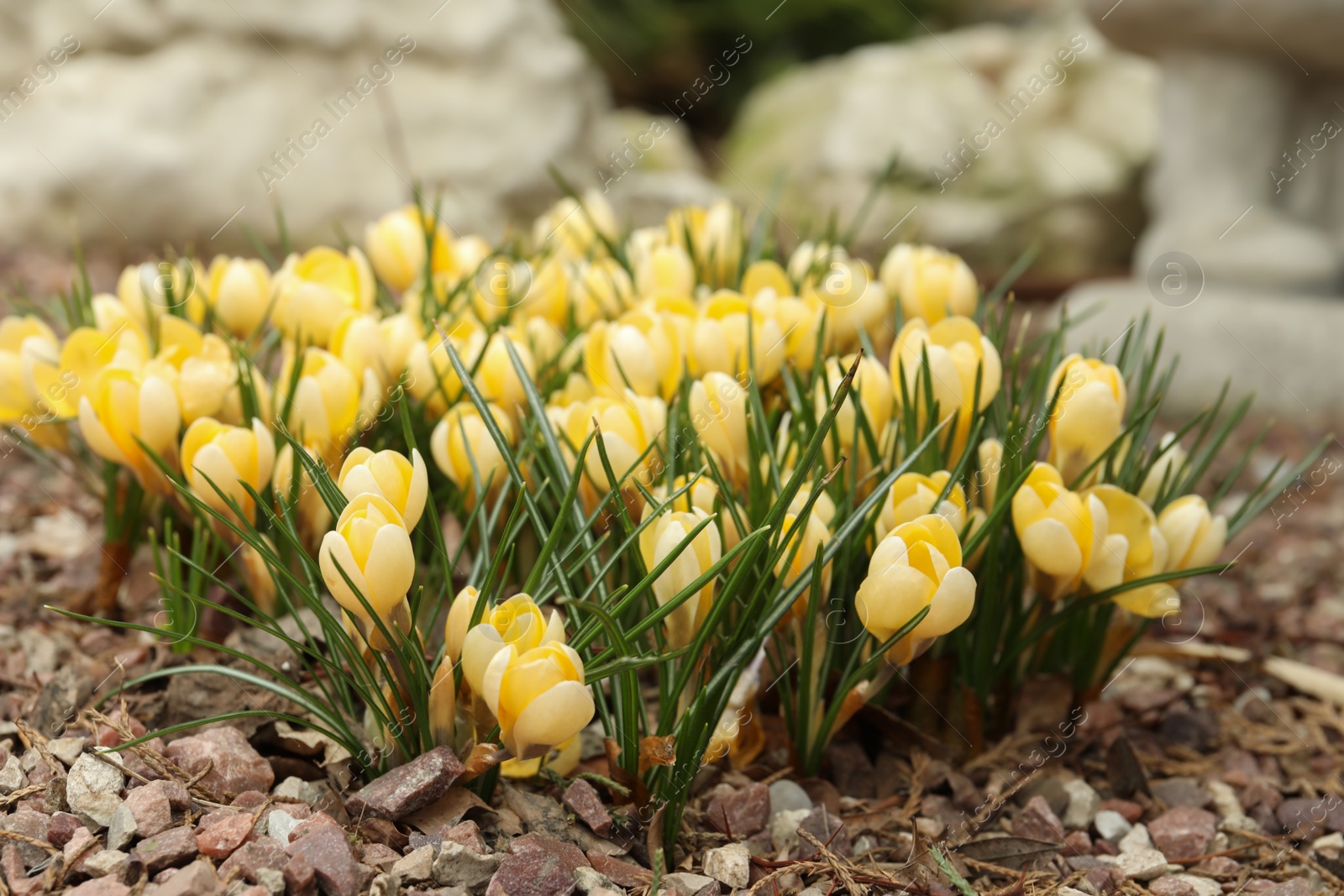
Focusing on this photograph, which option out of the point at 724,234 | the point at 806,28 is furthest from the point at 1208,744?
the point at 806,28

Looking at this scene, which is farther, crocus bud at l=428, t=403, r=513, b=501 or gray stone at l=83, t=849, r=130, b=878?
crocus bud at l=428, t=403, r=513, b=501

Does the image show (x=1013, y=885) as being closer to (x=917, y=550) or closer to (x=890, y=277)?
(x=917, y=550)

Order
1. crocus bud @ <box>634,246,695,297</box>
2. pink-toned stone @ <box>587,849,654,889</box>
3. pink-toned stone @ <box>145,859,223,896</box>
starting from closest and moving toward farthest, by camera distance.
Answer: pink-toned stone @ <box>145,859,223,896</box>, pink-toned stone @ <box>587,849,654,889</box>, crocus bud @ <box>634,246,695,297</box>

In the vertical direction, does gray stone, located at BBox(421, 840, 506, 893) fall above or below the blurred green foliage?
below

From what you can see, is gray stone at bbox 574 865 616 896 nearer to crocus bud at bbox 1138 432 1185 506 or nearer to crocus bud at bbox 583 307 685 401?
crocus bud at bbox 583 307 685 401

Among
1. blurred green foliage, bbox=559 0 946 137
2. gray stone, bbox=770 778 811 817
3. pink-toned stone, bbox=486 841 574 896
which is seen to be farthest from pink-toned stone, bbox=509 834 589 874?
blurred green foliage, bbox=559 0 946 137

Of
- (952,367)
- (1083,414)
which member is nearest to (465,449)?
(952,367)
